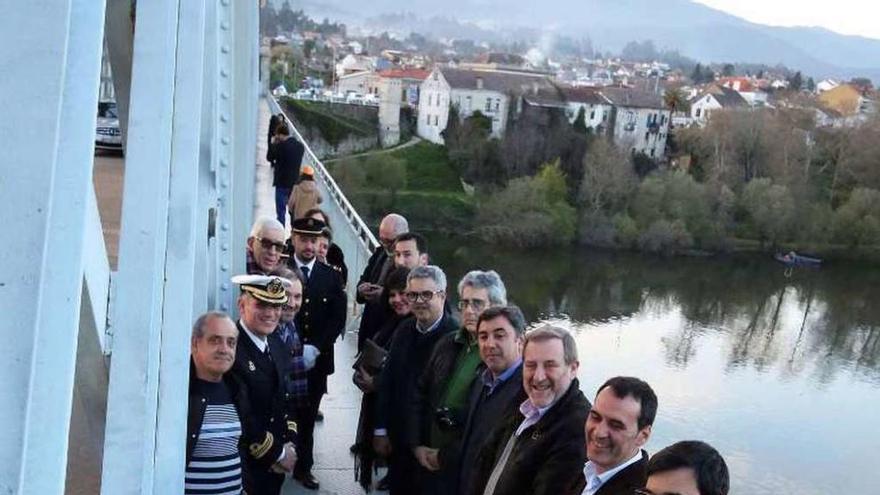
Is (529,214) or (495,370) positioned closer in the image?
(495,370)

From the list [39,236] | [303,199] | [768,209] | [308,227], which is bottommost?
[768,209]

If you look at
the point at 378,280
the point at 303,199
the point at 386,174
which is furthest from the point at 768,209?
the point at 378,280

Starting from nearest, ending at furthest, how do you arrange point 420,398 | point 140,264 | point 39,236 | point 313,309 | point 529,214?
1. point 39,236
2. point 140,264
3. point 420,398
4. point 313,309
5. point 529,214

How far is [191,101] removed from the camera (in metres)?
1.91

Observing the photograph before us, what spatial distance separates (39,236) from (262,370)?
5.72 ft

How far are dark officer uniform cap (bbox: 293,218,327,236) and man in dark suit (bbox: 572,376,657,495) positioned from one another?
86.0 inches

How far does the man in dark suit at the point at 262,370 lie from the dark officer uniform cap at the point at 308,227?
108cm

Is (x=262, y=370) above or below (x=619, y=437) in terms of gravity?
below

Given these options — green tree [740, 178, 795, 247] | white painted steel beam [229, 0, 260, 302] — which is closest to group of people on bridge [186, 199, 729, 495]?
white painted steel beam [229, 0, 260, 302]

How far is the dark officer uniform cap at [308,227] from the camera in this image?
3891 millimetres

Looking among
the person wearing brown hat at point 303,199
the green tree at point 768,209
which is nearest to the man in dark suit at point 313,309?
the person wearing brown hat at point 303,199

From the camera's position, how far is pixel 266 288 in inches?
106

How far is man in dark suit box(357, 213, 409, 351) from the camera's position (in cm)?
404

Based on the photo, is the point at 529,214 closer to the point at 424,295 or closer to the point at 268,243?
the point at 268,243
